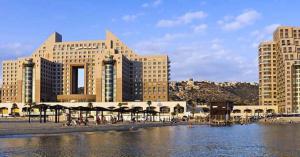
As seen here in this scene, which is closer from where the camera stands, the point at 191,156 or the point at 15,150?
the point at 191,156

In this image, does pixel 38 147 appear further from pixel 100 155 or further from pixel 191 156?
pixel 191 156

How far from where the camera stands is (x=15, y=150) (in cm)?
4866

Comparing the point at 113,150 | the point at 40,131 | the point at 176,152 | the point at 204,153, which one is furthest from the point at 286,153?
the point at 40,131

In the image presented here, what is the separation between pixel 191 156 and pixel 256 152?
8.60 meters

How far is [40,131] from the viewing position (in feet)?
276

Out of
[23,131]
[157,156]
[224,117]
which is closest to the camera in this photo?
[157,156]

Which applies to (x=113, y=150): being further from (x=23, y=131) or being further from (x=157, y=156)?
(x=23, y=131)

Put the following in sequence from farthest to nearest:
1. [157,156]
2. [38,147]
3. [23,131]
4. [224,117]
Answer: [224,117]
[23,131]
[38,147]
[157,156]

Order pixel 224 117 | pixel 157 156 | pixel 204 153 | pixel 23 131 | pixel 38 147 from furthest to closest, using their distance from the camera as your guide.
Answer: pixel 224 117 < pixel 23 131 < pixel 38 147 < pixel 204 153 < pixel 157 156

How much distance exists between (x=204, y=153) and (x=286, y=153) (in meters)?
8.53

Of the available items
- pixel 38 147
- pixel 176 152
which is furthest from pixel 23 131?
pixel 176 152

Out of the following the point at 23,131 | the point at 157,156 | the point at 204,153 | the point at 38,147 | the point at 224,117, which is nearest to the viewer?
the point at 157,156

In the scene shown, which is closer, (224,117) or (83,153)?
(83,153)

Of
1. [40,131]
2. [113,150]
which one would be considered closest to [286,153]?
[113,150]
